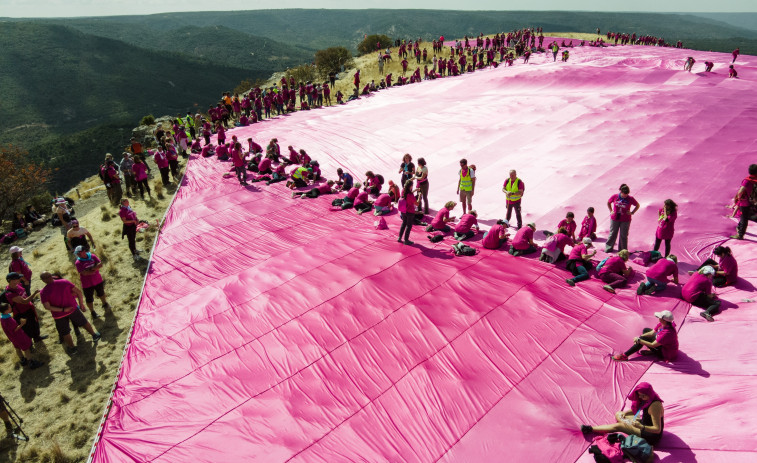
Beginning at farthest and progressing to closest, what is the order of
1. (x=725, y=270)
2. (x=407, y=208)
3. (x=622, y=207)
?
(x=407, y=208), (x=622, y=207), (x=725, y=270)

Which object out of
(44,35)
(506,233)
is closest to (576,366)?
(506,233)

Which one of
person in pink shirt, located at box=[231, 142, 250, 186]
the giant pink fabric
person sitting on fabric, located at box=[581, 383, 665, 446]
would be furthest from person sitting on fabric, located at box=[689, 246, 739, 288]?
person in pink shirt, located at box=[231, 142, 250, 186]

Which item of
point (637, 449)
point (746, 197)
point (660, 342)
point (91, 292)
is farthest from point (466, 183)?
point (91, 292)

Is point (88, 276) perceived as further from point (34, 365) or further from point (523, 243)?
point (523, 243)

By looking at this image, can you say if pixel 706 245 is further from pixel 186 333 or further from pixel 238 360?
pixel 186 333

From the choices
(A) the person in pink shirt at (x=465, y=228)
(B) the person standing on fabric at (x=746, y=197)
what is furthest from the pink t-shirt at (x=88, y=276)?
(B) the person standing on fabric at (x=746, y=197)

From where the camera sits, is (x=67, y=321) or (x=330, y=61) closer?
(x=67, y=321)

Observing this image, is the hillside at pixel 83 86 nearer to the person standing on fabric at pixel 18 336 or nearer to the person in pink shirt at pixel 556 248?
the person standing on fabric at pixel 18 336
